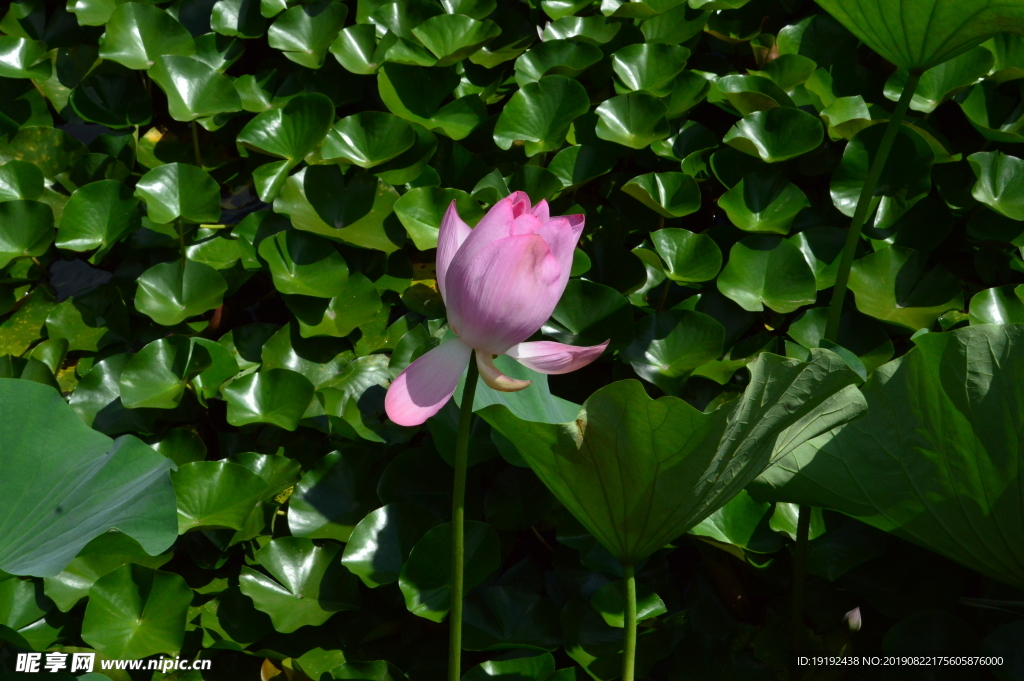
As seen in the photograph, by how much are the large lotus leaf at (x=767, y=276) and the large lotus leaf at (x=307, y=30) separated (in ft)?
3.08

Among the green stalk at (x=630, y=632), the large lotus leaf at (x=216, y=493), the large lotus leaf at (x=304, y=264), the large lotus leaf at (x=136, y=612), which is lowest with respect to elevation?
the large lotus leaf at (x=136, y=612)

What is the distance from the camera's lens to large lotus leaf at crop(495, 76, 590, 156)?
1.47 m

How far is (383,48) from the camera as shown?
161 cm

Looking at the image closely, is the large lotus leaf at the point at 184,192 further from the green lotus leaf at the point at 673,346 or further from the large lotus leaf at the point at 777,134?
the large lotus leaf at the point at 777,134

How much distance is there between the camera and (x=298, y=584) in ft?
3.44

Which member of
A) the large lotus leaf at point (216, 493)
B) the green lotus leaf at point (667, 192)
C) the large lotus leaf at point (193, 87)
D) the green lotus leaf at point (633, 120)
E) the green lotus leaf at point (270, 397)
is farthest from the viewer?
the large lotus leaf at point (193, 87)

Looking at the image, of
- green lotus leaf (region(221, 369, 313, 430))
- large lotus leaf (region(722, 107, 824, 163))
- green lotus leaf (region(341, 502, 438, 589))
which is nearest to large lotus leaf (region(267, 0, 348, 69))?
green lotus leaf (region(221, 369, 313, 430))

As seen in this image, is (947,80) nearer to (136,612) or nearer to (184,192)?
(184,192)

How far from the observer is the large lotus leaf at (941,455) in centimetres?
83

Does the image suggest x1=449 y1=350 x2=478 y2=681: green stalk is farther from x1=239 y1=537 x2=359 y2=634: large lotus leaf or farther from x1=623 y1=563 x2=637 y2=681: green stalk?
x1=239 y1=537 x2=359 y2=634: large lotus leaf

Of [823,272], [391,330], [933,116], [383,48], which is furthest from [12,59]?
[933,116]

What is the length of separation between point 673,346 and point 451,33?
841mm

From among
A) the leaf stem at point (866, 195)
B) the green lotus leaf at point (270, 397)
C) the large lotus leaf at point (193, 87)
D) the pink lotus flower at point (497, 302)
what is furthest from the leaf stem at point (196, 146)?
the leaf stem at point (866, 195)

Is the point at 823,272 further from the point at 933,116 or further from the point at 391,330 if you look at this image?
the point at 391,330
